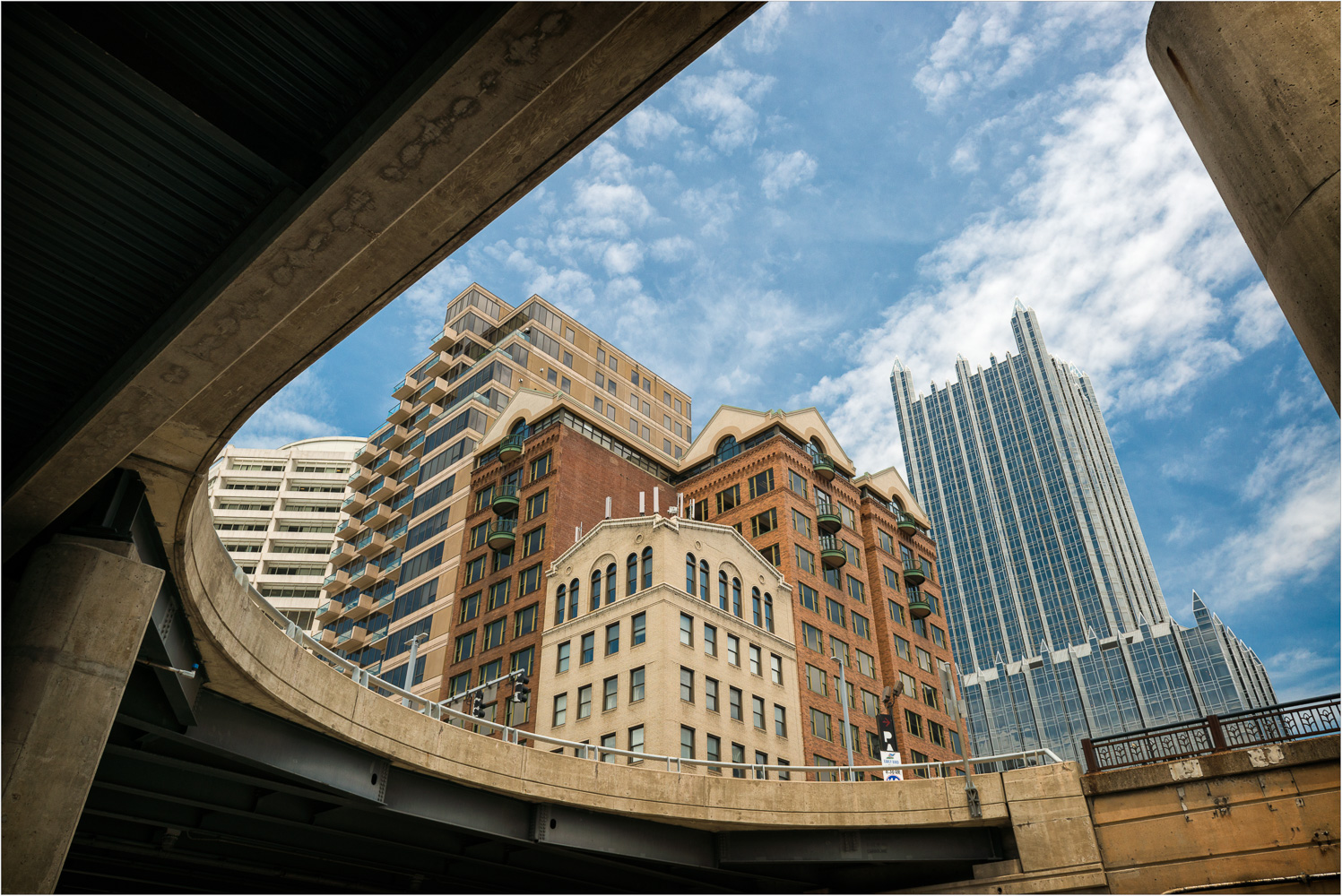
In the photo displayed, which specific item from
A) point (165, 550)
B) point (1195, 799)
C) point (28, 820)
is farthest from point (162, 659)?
point (1195, 799)

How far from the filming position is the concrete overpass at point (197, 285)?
7031 millimetres

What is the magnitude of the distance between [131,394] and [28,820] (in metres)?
4.78

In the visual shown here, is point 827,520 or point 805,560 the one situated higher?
point 827,520

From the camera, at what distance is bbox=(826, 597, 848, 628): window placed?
61.0 meters

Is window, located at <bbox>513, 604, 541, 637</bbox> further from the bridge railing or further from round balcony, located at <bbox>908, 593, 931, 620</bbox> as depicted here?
round balcony, located at <bbox>908, 593, 931, 620</bbox>

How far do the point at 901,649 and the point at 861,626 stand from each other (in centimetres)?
450

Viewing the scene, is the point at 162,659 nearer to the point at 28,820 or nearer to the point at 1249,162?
the point at 28,820

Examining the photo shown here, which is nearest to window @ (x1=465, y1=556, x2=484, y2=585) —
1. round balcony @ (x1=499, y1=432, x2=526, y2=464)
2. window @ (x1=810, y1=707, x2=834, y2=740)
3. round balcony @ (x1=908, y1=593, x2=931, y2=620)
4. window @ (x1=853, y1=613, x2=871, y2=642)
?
round balcony @ (x1=499, y1=432, x2=526, y2=464)

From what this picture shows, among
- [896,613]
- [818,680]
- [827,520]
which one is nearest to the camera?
[818,680]

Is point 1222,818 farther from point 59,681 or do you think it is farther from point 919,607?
point 919,607

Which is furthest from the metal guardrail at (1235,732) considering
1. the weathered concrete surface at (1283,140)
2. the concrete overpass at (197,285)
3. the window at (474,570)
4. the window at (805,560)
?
the window at (474,570)

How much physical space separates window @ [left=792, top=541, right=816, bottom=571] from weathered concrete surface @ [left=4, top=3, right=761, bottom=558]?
51.9 metres

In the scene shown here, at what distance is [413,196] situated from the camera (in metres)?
7.58

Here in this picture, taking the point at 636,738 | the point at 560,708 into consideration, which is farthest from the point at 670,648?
the point at 560,708
